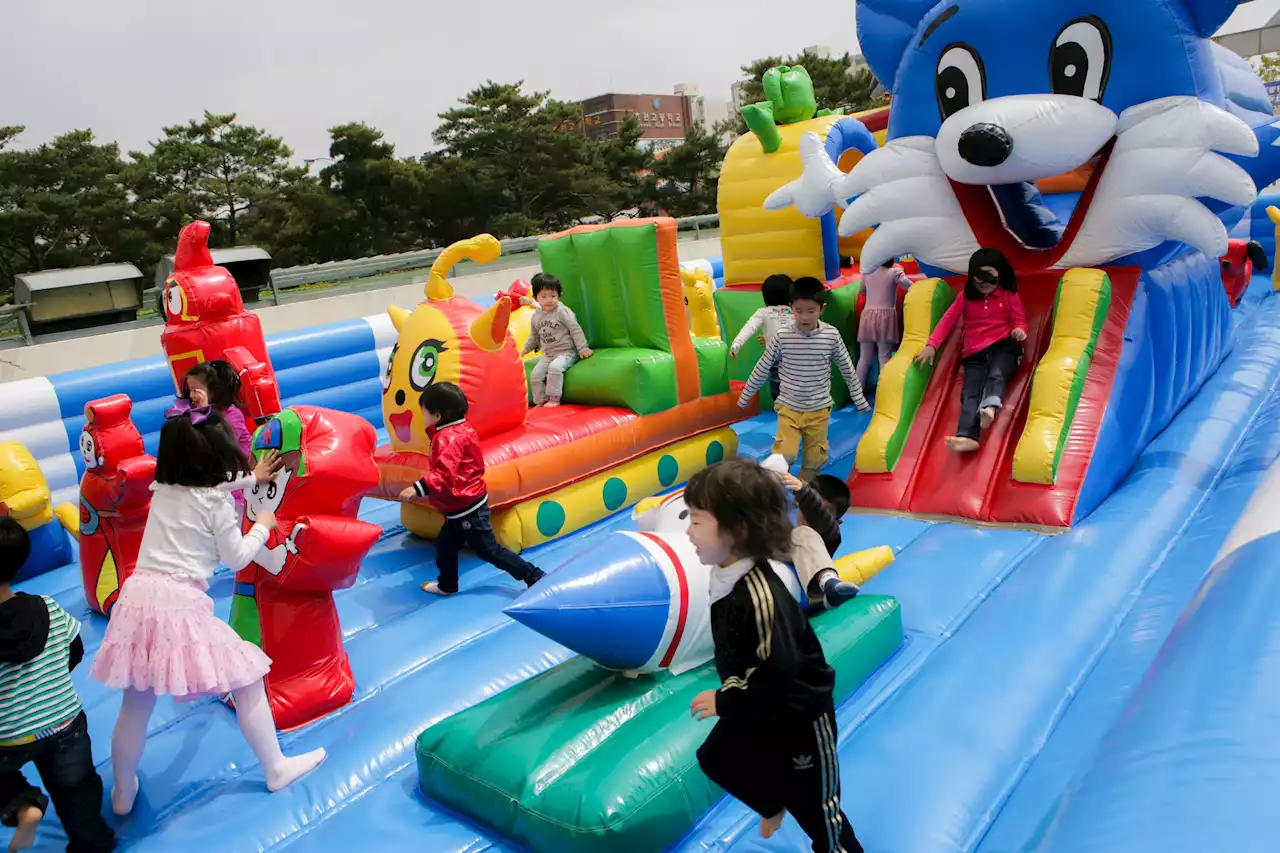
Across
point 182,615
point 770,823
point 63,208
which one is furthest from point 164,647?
point 63,208

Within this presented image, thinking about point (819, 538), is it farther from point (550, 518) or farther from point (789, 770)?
point (550, 518)

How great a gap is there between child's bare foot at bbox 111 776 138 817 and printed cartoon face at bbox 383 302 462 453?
73.4 inches

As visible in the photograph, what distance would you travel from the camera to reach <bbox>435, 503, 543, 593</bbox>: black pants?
11.3 ft

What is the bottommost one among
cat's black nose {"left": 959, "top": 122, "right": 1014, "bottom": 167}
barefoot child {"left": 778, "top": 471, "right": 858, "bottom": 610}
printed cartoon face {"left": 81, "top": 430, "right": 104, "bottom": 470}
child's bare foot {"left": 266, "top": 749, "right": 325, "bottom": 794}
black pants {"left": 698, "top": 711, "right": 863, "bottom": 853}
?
child's bare foot {"left": 266, "top": 749, "right": 325, "bottom": 794}

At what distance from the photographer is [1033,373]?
13.3 ft

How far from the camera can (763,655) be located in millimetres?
1541

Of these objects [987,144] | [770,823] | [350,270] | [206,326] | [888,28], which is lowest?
[770,823]

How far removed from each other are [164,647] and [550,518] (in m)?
2.01

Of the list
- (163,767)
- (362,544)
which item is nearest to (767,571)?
(362,544)

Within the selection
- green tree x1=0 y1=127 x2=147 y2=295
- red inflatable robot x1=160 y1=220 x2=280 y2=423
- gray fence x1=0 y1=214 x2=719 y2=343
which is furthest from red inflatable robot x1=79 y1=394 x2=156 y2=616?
green tree x1=0 y1=127 x2=147 y2=295

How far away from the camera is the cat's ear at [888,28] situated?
167 inches

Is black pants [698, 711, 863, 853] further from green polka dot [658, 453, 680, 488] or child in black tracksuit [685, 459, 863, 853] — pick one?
green polka dot [658, 453, 680, 488]

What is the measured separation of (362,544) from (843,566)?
1.55 metres

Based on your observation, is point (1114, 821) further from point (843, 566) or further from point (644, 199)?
point (644, 199)
